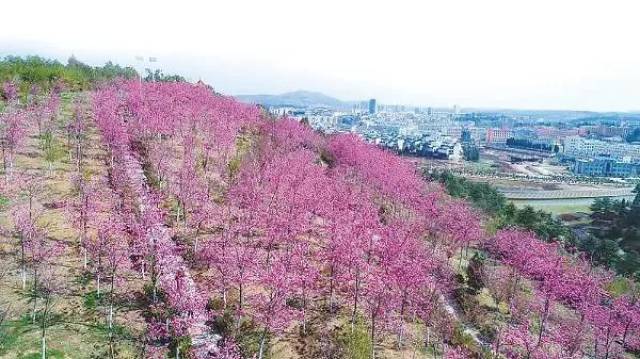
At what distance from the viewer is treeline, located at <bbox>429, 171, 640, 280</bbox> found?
5803cm

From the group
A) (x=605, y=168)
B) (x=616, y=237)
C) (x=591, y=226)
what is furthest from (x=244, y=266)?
(x=605, y=168)

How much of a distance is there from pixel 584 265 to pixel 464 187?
3570 cm

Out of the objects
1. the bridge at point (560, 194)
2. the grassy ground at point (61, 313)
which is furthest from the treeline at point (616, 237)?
the grassy ground at point (61, 313)

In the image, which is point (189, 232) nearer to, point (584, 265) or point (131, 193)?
point (131, 193)

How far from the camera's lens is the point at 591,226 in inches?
3484

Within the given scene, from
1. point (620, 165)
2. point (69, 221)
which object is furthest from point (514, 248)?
point (620, 165)

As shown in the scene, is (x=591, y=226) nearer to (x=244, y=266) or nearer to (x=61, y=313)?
Result: (x=244, y=266)

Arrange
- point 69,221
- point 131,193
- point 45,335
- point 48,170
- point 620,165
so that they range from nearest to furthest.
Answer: point 45,335 < point 69,221 < point 131,193 < point 48,170 < point 620,165

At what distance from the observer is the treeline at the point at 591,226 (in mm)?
58031

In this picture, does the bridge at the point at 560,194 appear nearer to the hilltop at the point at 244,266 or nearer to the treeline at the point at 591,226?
the treeline at the point at 591,226

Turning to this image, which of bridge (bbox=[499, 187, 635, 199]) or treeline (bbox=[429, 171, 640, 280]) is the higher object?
treeline (bbox=[429, 171, 640, 280])

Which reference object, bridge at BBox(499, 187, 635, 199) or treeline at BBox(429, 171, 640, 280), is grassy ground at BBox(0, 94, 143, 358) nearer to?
treeline at BBox(429, 171, 640, 280)

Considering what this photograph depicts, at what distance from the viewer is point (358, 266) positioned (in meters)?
31.7

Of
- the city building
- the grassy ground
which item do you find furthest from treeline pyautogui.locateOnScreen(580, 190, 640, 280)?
the city building
